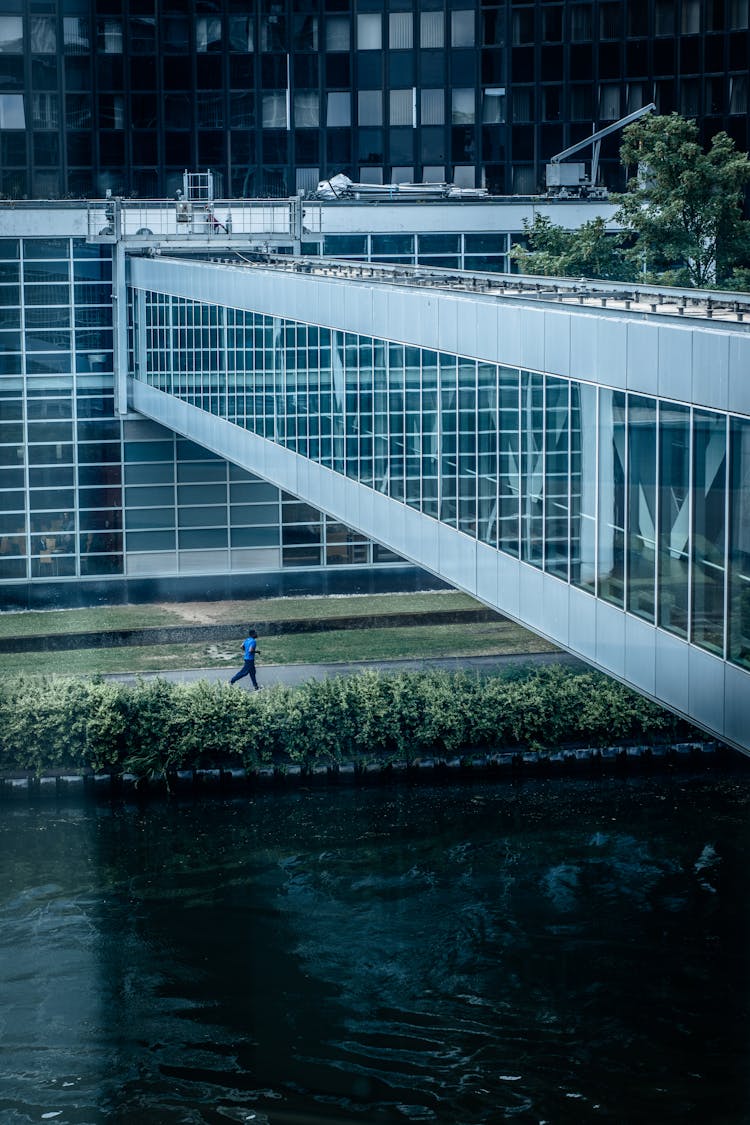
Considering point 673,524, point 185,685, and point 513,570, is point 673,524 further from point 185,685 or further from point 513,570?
point 185,685

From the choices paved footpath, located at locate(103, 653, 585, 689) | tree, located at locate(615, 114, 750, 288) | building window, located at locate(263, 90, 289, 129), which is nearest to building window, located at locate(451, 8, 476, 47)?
building window, located at locate(263, 90, 289, 129)

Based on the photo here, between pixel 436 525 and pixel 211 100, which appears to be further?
pixel 211 100

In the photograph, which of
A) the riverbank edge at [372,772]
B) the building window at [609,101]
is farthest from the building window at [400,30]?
the riverbank edge at [372,772]

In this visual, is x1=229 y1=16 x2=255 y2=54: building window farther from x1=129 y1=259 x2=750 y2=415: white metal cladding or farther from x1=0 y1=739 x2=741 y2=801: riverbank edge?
x1=0 y1=739 x2=741 y2=801: riverbank edge

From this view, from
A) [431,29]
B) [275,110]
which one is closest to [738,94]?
[431,29]

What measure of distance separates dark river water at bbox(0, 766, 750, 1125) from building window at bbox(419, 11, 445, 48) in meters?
33.7

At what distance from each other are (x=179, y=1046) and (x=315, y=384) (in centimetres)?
1295

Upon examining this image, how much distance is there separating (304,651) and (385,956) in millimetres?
13399

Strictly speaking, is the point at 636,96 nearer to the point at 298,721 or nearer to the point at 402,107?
the point at 402,107

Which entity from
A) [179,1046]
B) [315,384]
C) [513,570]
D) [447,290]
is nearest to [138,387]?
[315,384]

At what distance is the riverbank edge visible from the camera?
27.8 m

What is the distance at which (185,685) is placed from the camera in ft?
95.2

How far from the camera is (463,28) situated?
55219 mm

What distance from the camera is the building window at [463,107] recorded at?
5638 centimetres
